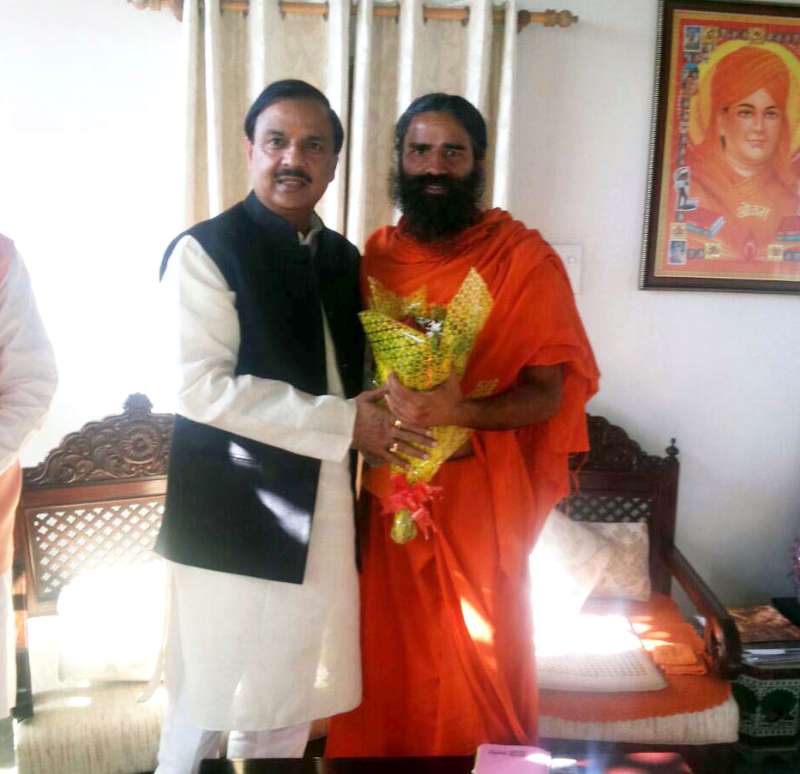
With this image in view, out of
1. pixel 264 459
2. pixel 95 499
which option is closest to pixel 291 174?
pixel 264 459

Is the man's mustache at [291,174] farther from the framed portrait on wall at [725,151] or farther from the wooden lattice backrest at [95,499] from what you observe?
the framed portrait on wall at [725,151]

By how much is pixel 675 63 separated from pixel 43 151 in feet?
6.40

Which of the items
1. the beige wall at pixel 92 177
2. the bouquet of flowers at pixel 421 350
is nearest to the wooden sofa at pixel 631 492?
the bouquet of flowers at pixel 421 350

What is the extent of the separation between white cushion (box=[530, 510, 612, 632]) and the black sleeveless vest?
0.94 metres

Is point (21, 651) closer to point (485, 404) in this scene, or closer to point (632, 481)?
point (485, 404)

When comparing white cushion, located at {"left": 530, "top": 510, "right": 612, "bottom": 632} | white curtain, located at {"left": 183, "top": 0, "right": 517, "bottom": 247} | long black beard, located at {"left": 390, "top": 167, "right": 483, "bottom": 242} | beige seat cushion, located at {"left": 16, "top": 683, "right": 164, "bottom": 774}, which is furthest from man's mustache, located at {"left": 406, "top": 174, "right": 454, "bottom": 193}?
beige seat cushion, located at {"left": 16, "top": 683, "right": 164, "bottom": 774}

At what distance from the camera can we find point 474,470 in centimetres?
151

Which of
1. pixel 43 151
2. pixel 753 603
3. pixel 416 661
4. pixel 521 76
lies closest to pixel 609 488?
pixel 753 603

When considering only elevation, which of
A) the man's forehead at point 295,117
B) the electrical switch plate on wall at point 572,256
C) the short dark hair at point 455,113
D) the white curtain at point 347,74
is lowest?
the electrical switch plate on wall at point 572,256

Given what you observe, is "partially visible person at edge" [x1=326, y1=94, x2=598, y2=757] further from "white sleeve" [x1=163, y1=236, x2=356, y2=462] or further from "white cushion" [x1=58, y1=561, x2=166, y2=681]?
"white cushion" [x1=58, y1=561, x2=166, y2=681]

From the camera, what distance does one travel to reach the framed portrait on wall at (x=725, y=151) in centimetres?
221

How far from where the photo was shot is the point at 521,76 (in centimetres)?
221

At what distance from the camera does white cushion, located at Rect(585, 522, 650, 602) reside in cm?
221

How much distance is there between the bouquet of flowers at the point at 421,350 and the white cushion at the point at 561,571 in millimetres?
750
